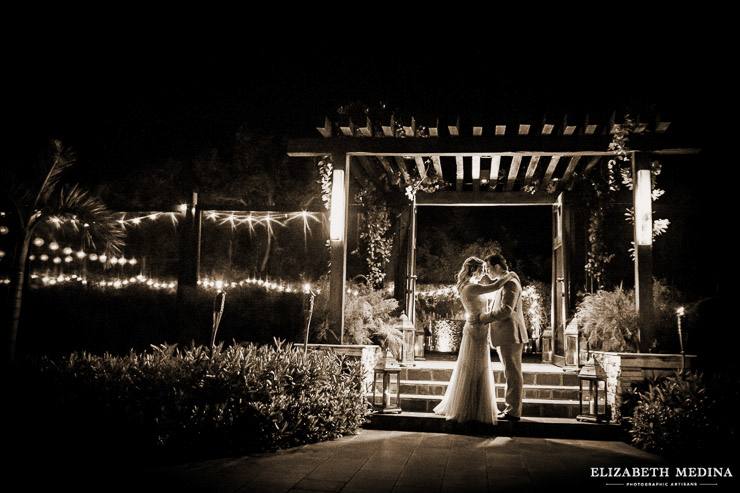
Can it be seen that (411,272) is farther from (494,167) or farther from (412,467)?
(412,467)

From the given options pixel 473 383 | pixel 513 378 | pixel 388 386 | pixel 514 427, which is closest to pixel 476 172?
pixel 513 378

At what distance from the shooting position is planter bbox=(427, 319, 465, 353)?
13.6 metres

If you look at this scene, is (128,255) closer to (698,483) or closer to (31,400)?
(31,400)

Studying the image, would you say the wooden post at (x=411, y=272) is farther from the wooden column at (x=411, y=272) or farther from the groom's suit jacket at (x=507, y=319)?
the groom's suit jacket at (x=507, y=319)

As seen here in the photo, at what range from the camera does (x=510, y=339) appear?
6.85 m

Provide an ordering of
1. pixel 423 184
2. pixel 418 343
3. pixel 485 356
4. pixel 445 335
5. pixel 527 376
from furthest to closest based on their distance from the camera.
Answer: pixel 445 335, pixel 418 343, pixel 423 184, pixel 527 376, pixel 485 356

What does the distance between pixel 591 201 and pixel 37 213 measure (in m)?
8.49

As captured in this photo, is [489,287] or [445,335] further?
[445,335]

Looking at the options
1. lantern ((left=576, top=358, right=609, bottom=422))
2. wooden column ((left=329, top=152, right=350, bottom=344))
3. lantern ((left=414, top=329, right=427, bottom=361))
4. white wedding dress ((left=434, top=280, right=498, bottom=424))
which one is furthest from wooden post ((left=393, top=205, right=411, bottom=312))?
lantern ((left=576, top=358, right=609, bottom=422))

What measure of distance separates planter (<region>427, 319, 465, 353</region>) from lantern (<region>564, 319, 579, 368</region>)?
16.1 ft

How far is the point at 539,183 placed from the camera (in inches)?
409

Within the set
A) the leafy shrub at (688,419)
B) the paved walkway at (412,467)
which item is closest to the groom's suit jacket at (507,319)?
the paved walkway at (412,467)

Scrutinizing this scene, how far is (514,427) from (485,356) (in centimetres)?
86

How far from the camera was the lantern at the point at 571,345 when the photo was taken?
8523 mm
